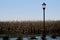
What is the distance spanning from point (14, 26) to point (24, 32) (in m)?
1.77

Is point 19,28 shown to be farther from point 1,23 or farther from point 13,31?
point 1,23

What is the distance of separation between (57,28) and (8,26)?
603 centimetres

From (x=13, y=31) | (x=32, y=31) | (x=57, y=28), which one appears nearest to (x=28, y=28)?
(x=32, y=31)

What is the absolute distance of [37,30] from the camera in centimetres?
2144

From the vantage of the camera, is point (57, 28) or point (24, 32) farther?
point (57, 28)

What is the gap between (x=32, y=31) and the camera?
21391 mm

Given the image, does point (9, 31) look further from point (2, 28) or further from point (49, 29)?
point (49, 29)

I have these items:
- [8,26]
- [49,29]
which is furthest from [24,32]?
[49,29]

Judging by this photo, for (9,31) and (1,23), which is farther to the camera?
(1,23)

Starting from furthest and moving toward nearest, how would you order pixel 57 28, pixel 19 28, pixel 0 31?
pixel 57 28, pixel 19 28, pixel 0 31

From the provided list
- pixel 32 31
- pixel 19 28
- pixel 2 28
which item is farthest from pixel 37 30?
pixel 2 28

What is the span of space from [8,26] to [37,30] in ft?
11.1

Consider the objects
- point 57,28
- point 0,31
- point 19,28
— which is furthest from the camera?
point 57,28

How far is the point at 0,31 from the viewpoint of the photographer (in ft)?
63.5
